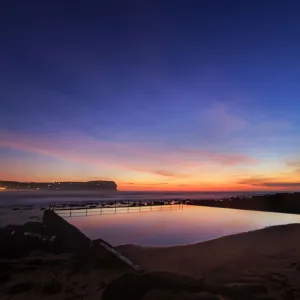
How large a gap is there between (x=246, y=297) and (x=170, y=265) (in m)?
5.01

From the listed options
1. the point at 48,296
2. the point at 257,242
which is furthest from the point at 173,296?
the point at 257,242

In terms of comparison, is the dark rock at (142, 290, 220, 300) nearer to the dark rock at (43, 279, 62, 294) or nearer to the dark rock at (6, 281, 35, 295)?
the dark rock at (43, 279, 62, 294)

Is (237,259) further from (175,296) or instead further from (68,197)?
(68,197)

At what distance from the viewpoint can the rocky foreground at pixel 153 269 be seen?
7.70 m

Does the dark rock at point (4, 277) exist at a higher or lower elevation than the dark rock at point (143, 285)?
lower

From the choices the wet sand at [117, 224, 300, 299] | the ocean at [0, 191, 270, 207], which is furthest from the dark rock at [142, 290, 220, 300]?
the ocean at [0, 191, 270, 207]

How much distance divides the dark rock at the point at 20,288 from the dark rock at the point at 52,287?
49cm

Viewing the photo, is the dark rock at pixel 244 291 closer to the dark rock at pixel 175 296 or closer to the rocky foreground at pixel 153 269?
the rocky foreground at pixel 153 269

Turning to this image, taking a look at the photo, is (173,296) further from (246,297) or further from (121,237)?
(121,237)

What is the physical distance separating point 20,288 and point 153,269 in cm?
465

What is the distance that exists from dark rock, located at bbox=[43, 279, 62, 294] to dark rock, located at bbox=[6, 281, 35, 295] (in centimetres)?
49

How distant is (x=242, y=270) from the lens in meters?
10.5

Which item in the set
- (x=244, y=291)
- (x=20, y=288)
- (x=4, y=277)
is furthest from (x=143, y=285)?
(x=4, y=277)

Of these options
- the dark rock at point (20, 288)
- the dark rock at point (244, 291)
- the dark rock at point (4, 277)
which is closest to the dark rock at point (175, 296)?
the dark rock at point (244, 291)
